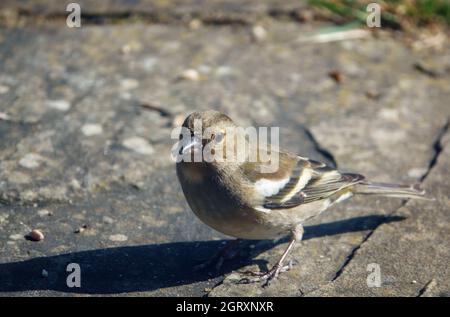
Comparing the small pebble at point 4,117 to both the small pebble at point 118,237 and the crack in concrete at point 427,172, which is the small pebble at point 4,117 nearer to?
the small pebble at point 118,237

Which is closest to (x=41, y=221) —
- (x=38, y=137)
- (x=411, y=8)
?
(x=38, y=137)

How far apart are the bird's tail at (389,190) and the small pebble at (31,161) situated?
2.29m

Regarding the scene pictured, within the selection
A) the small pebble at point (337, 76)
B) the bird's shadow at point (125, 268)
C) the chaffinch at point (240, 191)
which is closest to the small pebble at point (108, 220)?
the bird's shadow at point (125, 268)

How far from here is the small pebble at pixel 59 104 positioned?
20.1ft

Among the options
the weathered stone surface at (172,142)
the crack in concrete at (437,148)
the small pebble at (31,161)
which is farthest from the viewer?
the crack in concrete at (437,148)

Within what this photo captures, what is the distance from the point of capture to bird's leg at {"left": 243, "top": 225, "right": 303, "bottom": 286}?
431 centimetres

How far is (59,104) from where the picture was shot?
6.17 meters

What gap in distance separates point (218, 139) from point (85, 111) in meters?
2.09

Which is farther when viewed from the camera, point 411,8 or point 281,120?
point 411,8

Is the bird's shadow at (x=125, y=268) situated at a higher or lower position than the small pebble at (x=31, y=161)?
lower

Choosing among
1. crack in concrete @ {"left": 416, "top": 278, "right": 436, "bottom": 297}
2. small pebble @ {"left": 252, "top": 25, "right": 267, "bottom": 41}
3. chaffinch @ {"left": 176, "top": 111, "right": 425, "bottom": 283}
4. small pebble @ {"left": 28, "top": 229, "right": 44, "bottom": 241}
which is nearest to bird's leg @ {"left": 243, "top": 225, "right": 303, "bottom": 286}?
chaffinch @ {"left": 176, "top": 111, "right": 425, "bottom": 283}

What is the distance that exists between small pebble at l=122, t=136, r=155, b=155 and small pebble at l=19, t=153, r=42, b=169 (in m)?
0.68

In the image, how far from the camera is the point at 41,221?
15.6 feet
